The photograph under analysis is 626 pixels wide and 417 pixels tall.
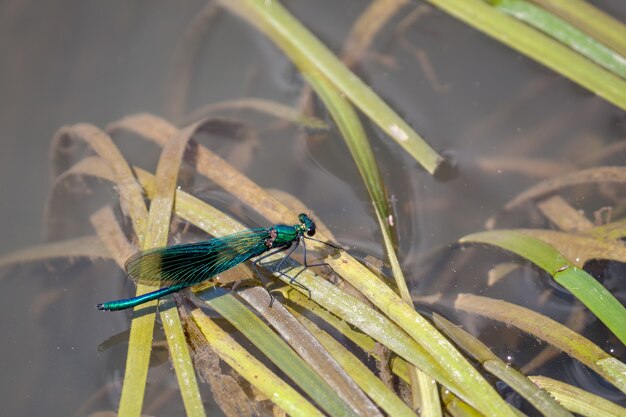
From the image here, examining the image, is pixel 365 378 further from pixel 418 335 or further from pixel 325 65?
pixel 325 65

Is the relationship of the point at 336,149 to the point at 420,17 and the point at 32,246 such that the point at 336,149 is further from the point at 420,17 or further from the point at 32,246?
the point at 32,246

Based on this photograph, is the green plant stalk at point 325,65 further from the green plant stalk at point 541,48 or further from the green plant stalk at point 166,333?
the green plant stalk at point 166,333

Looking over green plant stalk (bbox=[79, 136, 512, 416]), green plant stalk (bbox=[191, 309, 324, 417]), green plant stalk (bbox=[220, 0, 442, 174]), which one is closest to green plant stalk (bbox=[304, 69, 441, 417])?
green plant stalk (bbox=[220, 0, 442, 174])

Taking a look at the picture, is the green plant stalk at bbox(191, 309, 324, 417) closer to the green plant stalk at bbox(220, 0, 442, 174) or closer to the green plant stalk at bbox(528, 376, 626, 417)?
the green plant stalk at bbox(528, 376, 626, 417)

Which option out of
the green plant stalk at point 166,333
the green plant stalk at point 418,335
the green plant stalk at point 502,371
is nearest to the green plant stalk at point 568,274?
the green plant stalk at point 502,371

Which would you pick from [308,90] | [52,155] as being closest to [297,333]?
[308,90]

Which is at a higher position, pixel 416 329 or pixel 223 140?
pixel 223 140

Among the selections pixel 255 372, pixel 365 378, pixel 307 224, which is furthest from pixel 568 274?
pixel 255 372

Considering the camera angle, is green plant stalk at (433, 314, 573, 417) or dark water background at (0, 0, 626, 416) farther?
dark water background at (0, 0, 626, 416)
